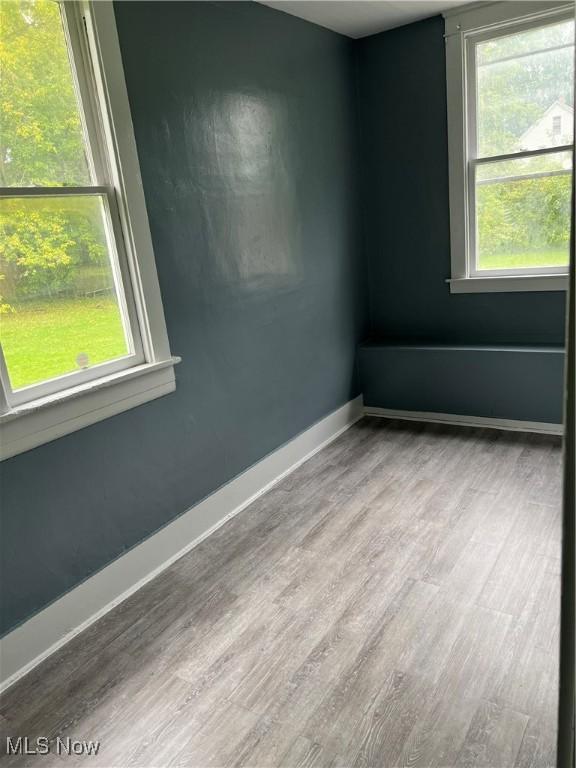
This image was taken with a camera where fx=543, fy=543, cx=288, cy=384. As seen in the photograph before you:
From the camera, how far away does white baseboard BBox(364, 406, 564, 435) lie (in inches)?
136

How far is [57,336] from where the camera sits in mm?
2070

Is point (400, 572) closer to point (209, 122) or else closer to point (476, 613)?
point (476, 613)

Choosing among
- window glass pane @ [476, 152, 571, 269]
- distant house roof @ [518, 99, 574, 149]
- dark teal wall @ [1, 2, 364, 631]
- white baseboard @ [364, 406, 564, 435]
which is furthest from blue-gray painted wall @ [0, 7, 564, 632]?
distant house roof @ [518, 99, 574, 149]

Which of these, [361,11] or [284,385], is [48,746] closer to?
[284,385]

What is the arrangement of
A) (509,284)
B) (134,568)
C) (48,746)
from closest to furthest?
1. (48,746)
2. (134,568)
3. (509,284)

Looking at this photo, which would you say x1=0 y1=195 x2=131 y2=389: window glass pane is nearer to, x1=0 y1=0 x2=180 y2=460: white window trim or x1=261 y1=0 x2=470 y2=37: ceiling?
x1=0 y1=0 x2=180 y2=460: white window trim

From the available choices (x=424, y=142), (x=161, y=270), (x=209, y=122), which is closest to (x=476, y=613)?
(x=161, y=270)

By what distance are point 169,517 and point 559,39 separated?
11.1 ft

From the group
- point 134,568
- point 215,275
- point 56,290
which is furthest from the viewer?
point 215,275

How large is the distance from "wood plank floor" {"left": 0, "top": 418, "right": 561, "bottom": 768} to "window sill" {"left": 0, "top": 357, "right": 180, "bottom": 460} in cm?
79

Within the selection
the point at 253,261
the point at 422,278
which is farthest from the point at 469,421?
the point at 253,261

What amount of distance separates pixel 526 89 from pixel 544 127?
0.25m

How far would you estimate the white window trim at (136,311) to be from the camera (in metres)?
1.92

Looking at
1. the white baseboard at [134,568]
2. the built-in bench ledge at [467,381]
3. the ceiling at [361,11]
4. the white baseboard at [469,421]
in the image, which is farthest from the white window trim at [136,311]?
the white baseboard at [469,421]
